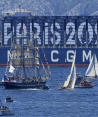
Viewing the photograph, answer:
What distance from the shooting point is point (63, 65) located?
166750 millimetres

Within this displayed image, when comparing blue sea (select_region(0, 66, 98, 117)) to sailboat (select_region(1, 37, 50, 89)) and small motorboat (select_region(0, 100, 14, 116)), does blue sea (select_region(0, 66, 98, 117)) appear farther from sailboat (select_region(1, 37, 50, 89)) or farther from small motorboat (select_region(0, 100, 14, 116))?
sailboat (select_region(1, 37, 50, 89))

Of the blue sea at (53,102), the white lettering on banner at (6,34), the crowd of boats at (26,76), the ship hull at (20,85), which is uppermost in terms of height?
the white lettering on banner at (6,34)

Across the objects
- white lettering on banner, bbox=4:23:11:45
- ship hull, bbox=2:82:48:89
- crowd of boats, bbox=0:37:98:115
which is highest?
white lettering on banner, bbox=4:23:11:45

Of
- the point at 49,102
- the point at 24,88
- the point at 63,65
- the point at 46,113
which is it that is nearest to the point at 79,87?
the point at 24,88

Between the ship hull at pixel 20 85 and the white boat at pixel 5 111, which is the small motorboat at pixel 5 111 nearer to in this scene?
the white boat at pixel 5 111

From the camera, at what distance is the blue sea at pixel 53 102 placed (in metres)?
67.6

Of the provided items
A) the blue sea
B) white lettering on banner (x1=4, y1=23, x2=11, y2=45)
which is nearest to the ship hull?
the blue sea

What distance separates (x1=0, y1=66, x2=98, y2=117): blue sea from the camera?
67.6m

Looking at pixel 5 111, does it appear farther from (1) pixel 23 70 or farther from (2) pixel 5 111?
(1) pixel 23 70

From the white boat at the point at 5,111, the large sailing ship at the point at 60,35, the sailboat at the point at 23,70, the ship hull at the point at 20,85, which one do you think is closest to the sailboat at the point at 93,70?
the sailboat at the point at 23,70

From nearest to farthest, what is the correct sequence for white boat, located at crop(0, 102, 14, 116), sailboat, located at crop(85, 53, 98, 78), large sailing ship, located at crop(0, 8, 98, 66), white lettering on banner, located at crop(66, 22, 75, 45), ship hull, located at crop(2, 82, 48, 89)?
white boat, located at crop(0, 102, 14, 116) < ship hull, located at crop(2, 82, 48, 89) < sailboat, located at crop(85, 53, 98, 78) < large sailing ship, located at crop(0, 8, 98, 66) < white lettering on banner, located at crop(66, 22, 75, 45)

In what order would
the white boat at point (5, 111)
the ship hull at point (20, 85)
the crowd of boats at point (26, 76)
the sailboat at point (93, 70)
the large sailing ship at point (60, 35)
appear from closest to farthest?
the white boat at point (5, 111) < the ship hull at point (20, 85) < the crowd of boats at point (26, 76) < the sailboat at point (93, 70) < the large sailing ship at point (60, 35)

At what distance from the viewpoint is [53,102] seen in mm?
76688

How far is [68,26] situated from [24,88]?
78.3 meters
